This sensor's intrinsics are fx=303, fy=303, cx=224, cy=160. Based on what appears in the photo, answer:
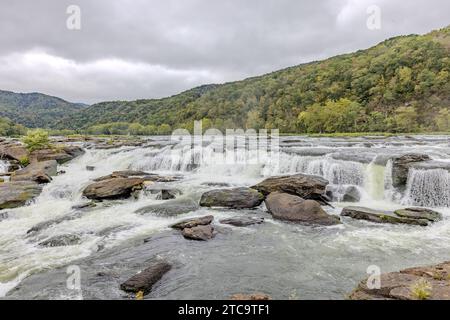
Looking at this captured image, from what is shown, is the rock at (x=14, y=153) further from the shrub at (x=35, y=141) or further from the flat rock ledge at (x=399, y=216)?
the flat rock ledge at (x=399, y=216)

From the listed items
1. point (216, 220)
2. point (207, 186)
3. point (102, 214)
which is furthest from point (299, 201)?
point (102, 214)

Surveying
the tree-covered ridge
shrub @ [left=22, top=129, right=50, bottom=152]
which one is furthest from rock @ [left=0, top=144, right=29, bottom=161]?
the tree-covered ridge

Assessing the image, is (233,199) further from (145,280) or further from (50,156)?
(50,156)

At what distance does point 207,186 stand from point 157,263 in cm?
1129

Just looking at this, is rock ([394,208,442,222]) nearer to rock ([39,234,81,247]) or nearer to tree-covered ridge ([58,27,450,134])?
rock ([39,234,81,247])

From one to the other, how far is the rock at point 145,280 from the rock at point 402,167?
1481 cm

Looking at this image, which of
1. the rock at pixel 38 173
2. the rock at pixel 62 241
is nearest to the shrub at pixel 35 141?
the rock at pixel 38 173

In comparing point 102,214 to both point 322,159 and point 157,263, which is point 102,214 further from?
point 322,159

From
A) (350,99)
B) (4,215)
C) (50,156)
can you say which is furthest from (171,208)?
(350,99)

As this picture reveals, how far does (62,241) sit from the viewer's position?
11320 mm

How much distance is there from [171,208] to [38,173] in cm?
1298

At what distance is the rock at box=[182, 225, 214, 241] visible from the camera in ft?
38.1

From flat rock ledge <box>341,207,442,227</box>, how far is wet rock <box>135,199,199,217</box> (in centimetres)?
764

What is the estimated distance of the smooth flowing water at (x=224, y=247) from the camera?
798cm
